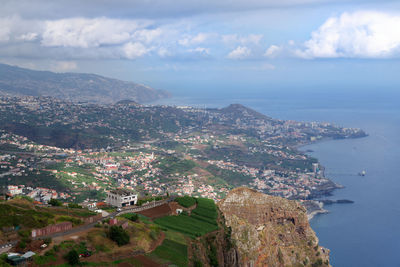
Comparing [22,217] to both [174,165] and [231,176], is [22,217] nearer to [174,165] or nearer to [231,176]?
[174,165]

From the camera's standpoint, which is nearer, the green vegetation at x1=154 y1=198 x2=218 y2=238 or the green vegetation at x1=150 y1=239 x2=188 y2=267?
the green vegetation at x1=150 y1=239 x2=188 y2=267

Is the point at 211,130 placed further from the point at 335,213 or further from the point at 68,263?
the point at 68,263

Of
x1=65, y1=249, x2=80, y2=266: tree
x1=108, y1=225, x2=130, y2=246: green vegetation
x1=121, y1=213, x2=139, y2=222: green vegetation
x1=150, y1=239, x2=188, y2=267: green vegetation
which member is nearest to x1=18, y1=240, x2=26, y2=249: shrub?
x1=65, y1=249, x2=80, y2=266: tree

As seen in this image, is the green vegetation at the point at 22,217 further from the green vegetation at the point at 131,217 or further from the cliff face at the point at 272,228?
the cliff face at the point at 272,228

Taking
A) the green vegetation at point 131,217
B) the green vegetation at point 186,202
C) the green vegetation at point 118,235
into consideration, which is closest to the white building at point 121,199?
the green vegetation at point 186,202

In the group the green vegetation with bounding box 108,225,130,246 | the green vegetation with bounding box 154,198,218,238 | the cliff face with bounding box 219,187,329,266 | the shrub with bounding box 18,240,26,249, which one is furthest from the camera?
the cliff face with bounding box 219,187,329,266

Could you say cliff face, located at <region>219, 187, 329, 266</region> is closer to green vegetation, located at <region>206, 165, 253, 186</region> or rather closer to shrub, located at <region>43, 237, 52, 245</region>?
shrub, located at <region>43, 237, 52, 245</region>
